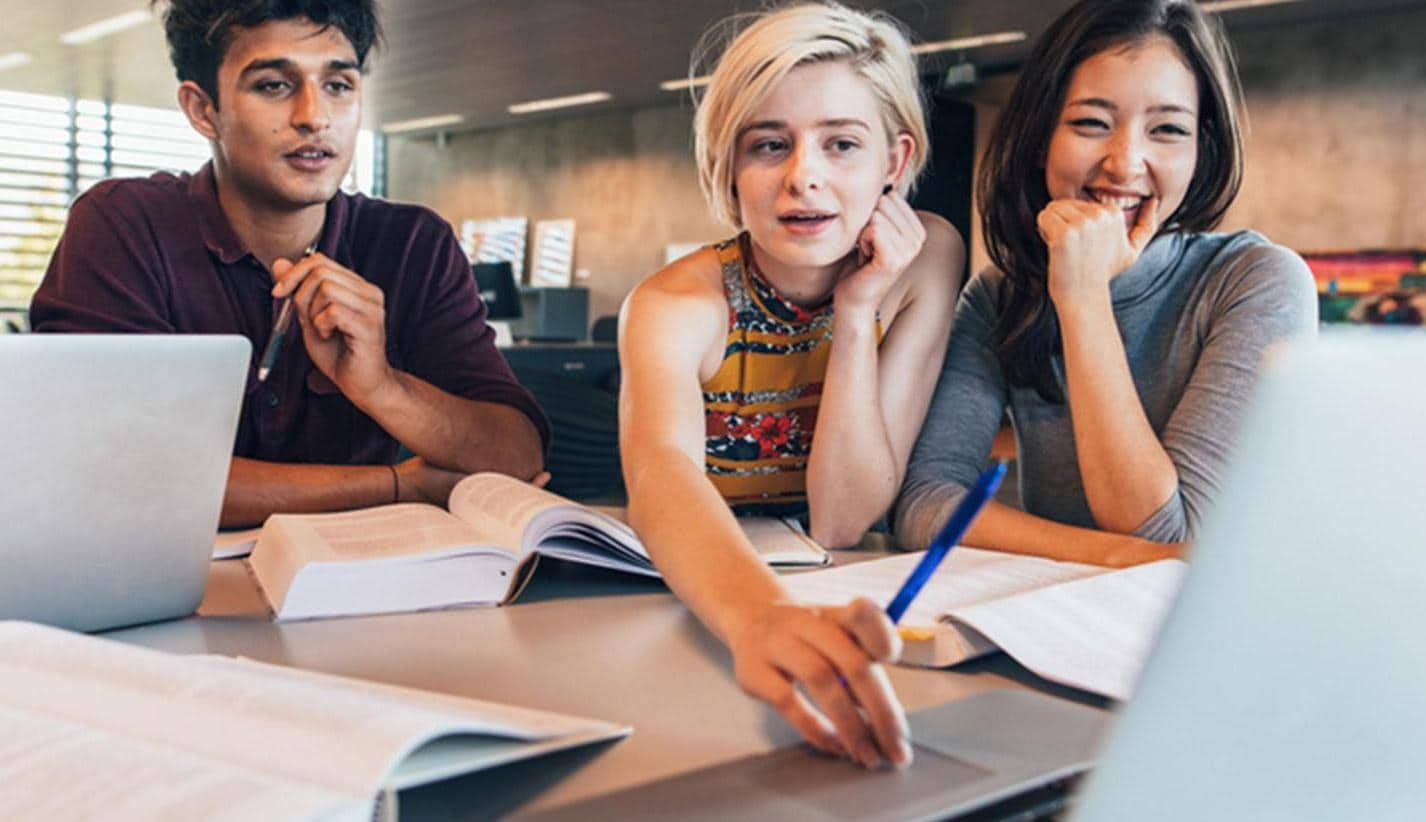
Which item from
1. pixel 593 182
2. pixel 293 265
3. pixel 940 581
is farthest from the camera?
pixel 593 182

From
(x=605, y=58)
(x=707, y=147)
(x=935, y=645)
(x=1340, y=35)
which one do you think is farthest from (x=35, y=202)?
(x=935, y=645)

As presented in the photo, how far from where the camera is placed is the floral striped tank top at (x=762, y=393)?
1.59 m

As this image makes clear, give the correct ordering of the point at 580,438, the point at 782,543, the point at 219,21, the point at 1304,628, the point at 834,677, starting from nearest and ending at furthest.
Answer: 1. the point at 1304,628
2. the point at 834,677
3. the point at 782,543
4. the point at 219,21
5. the point at 580,438

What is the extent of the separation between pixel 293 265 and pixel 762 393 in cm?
65

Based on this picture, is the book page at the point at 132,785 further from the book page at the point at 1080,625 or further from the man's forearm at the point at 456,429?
the man's forearm at the point at 456,429

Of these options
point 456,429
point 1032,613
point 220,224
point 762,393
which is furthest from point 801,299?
point 220,224

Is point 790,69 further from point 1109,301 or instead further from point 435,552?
point 435,552

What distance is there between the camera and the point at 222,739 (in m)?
0.54

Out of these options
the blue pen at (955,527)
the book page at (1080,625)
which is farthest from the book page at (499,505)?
the blue pen at (955,527)

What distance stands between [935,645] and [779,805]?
334 mm

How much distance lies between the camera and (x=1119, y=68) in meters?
1.49

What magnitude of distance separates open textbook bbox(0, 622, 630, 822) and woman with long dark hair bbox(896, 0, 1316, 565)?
0.87m

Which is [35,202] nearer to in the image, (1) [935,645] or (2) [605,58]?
(2) [605,58]

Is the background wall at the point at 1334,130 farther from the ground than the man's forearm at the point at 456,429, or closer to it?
farther from the ground
